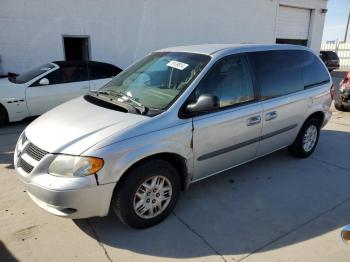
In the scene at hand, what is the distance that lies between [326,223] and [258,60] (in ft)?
6.58

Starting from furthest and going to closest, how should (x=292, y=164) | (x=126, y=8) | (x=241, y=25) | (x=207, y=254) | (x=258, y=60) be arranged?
(x=241, y=25) → (x=126, y=8) → (x=292, y=164) → (x=258, y=60) → (x=207, y=254)

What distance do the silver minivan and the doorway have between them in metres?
7.19

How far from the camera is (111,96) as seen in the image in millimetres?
3457

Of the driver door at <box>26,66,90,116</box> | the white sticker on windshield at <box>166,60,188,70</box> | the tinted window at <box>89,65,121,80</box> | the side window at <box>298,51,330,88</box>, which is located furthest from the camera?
the tinted window at <box>89,65,121,80</box>

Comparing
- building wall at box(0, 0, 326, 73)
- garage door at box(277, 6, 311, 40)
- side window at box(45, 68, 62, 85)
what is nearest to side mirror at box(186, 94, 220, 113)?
side window at box(45, 68, 62, 85)

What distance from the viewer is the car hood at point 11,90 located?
20.5 ft

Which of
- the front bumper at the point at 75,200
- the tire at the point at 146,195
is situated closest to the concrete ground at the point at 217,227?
the tire at the point at 146,195

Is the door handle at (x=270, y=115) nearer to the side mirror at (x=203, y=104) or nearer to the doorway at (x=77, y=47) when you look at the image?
the side mirror at (x=203, y=104)

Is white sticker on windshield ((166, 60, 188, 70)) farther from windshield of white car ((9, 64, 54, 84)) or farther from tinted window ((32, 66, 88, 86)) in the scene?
windshield of white car ((9, 64, 54, 84))

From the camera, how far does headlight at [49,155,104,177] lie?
251 cm

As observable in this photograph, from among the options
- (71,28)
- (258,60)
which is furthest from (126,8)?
(258,60)

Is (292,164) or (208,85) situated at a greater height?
(208,85)

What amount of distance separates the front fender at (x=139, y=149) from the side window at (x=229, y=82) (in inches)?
18.7

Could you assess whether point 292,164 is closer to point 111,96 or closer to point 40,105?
point 111,96
